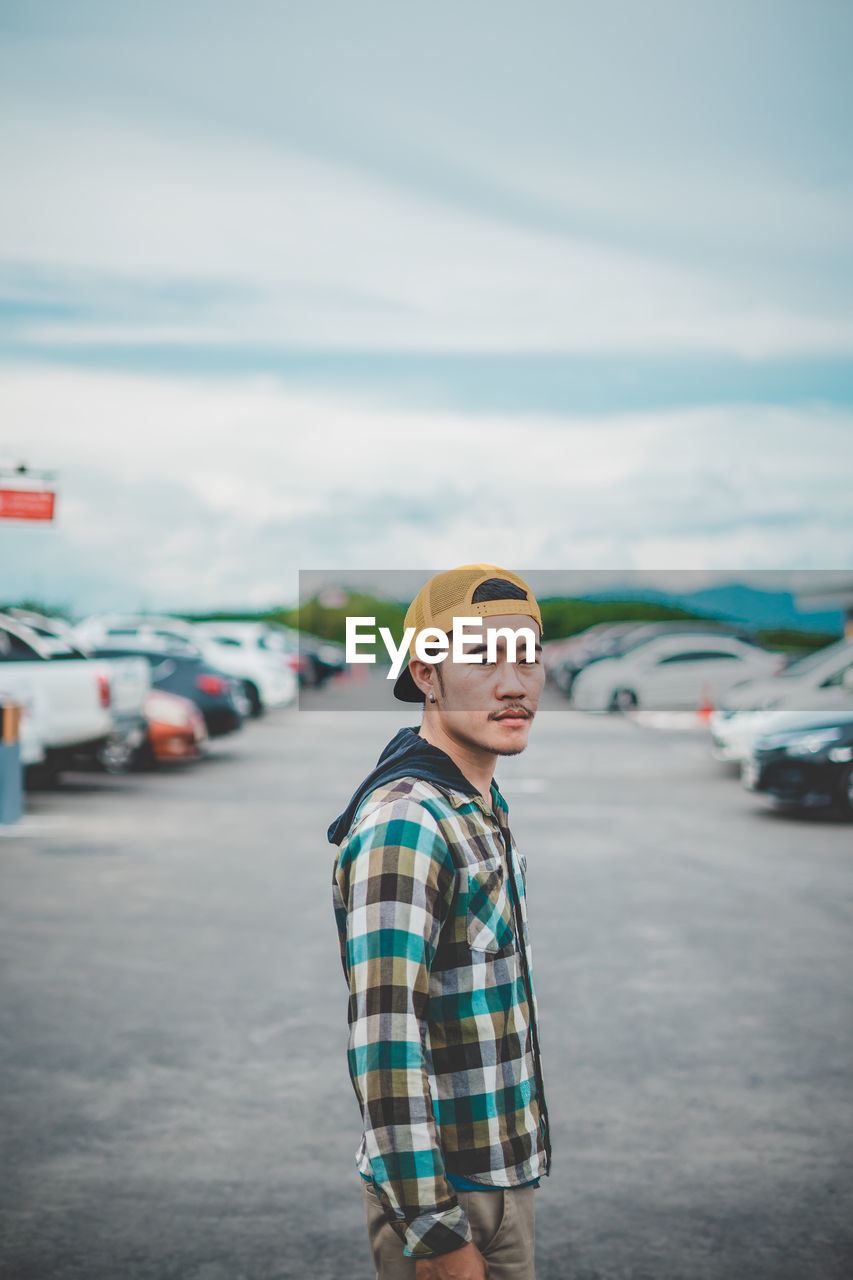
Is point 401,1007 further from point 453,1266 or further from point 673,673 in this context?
point 673,673

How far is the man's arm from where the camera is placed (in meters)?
1.97

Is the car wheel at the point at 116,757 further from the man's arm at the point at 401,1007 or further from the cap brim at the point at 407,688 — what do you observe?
the man's arm at the point at 401,1007

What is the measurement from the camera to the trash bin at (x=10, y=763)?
1212 cm

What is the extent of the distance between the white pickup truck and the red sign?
1713mm

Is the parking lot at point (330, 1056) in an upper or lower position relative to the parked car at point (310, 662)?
lower

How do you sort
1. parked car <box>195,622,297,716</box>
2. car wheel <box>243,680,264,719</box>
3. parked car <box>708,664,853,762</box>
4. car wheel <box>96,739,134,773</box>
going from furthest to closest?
parked car <box>195,622,297,716</box>, car wheel <box>243,680,264,719</box>, car wheel <box>96,739,134,773</box>, parked car <box>708,664,853,762</box>

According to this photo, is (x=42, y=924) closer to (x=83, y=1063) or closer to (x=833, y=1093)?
(x=83, y=1063)

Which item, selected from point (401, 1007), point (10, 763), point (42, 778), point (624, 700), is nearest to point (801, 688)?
point (10, 763)

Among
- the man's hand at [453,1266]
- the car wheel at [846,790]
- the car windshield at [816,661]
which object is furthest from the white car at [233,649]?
the man's hand at [453,1266]

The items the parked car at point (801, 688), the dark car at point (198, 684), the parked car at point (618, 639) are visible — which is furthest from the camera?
the parked car at point (618, 639)

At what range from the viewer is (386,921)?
202 cm

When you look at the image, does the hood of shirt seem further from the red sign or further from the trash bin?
the red sign

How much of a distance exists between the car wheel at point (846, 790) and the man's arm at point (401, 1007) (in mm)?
11122

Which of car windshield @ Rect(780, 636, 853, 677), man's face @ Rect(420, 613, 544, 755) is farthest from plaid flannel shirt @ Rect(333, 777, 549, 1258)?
car windshield @ Rect(780, 636, 853, 677)
